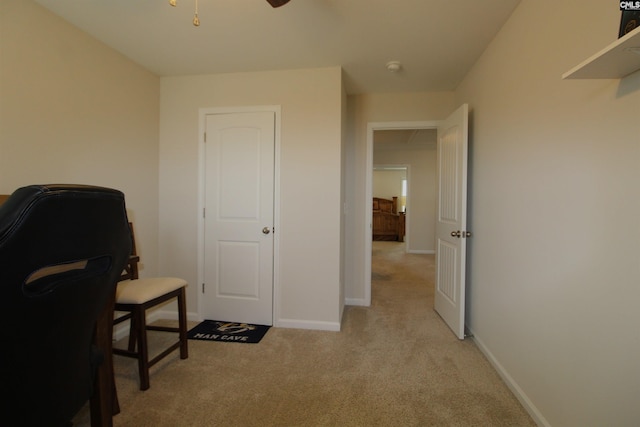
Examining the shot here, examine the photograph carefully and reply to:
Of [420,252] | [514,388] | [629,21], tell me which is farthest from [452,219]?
[420,252]

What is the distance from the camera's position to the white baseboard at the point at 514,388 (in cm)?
144

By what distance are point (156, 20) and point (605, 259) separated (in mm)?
2860

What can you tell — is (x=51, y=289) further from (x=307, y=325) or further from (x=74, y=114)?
(x=307, y=325)

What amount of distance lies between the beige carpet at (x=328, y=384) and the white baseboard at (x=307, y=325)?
64mm

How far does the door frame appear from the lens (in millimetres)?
2594

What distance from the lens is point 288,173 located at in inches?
102

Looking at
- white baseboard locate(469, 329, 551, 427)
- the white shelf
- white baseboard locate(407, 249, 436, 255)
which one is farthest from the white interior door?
white baseboard locate(407, 249, 436, 255)

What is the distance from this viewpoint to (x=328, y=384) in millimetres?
1774

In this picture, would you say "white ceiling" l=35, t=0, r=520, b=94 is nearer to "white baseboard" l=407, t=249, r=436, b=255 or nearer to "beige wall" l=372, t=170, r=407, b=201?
"white baseboard" l=407, t=249, r=436, b=255

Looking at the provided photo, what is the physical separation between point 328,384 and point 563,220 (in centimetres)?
161

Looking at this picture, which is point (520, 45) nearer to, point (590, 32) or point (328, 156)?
point (590, 32)

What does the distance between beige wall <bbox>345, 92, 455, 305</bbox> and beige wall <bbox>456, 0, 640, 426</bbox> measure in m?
1.03

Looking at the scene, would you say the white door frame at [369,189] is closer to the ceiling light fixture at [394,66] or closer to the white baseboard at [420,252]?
the ceiling light fixture at [394,66]

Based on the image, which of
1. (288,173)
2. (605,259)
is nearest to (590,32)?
(605,259)
